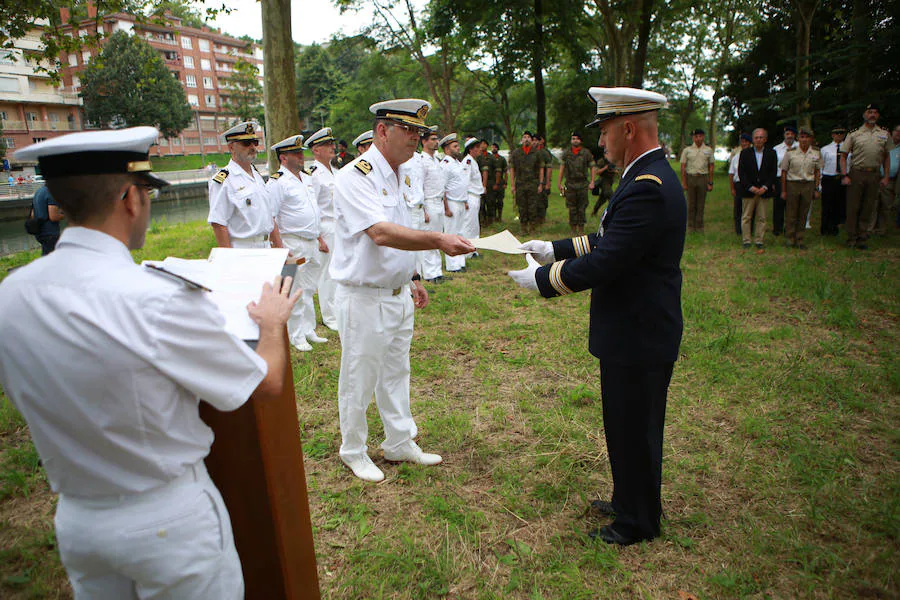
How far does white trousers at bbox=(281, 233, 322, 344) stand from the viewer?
6273mm

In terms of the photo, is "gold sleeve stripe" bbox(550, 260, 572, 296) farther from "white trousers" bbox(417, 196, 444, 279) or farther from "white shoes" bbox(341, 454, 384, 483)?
"white trousers" bbox(417, 196, 444, 279)

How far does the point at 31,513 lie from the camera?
3.38 metres

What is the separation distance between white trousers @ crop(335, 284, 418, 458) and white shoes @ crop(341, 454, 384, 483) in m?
0.04

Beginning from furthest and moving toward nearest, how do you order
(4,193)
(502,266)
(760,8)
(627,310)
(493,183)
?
1. (4,193)
2. (760,8)
3. (493,183)
4. (502,266)
5. (627,310)

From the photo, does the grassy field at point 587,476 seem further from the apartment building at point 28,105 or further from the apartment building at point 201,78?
the apartment building at point 201,78

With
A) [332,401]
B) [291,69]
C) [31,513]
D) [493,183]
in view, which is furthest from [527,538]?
[493,183]

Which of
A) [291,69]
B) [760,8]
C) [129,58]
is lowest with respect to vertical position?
[291,69]

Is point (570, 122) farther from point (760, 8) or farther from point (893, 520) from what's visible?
point (893, 520)

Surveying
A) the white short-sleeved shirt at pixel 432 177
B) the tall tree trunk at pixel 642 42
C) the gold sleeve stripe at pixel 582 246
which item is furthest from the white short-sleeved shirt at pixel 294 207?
the tall tree trunk at pixel 642 42

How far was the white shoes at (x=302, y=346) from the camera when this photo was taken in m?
6.20

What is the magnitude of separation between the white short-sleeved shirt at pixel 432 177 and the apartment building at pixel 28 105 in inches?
1615

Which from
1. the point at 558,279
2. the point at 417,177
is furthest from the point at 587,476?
the point at 417,177

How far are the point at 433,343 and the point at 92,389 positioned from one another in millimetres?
4923

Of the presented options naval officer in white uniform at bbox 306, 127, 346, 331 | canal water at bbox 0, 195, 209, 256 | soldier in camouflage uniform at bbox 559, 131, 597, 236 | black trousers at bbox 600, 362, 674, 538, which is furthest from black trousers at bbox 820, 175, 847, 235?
canal water at bbox 0, 195, 209, 256
